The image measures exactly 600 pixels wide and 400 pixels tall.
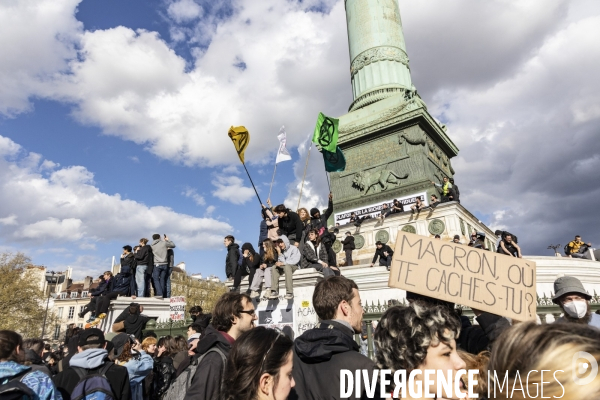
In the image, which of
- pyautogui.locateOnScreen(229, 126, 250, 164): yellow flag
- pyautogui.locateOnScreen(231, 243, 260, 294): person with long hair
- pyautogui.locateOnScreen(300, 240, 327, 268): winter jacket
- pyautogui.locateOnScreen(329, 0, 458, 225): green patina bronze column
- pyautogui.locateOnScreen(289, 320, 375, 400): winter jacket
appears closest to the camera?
pyautogui.locateOnScreen(289, 320, 375, 400): winter jacket

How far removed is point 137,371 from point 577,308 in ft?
12.6

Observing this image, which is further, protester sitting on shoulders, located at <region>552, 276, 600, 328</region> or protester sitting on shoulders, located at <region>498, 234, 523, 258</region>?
protester sitting on shoulders, located at <region>498, 234, 523, 258</region>

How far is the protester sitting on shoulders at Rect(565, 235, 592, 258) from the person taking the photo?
14870 millimetres

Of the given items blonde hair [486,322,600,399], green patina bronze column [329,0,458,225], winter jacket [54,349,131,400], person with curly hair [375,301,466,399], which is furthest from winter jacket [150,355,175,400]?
green patina bronze column [329,0,458,225]

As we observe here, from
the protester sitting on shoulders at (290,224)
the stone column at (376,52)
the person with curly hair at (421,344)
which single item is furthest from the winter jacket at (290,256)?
the stone column at (376,52)

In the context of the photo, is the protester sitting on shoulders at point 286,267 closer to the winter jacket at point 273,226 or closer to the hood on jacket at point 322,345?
the winter jacket at point 273,226

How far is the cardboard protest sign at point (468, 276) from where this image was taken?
237 cm

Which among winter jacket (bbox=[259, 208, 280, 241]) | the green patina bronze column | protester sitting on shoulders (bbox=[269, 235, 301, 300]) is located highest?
the green patina bronze column

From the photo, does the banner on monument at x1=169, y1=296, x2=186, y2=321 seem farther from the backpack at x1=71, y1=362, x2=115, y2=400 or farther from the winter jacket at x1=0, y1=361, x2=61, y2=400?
the winter jacket at x1=0, y1=361, x2=61, y2=400

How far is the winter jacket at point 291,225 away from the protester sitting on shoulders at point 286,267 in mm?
920

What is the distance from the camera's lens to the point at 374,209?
63.4 ft

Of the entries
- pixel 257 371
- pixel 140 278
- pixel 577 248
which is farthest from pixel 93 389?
pixel 577 248

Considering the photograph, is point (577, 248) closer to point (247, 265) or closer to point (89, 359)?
point (247, 265)

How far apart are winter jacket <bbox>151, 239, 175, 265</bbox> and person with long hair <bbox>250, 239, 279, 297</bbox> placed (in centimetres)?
355
